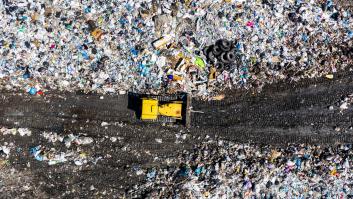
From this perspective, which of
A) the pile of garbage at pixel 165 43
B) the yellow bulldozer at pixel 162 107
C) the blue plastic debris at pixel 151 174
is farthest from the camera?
the blue plastic debris at pixel 151 174

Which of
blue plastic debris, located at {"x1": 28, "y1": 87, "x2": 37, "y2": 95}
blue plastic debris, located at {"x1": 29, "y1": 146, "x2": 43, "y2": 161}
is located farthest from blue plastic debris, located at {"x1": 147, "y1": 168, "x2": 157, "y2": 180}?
blue plastic debris, located at {"x1": 28, "y1": 87, "x2": 37, "y2": 95}

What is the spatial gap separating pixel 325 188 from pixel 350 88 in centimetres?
168

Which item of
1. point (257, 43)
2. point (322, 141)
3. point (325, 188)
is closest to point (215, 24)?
point (257, 43)

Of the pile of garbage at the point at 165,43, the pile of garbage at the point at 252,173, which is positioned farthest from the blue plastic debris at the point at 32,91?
the pile of garbage at the point at 252,173

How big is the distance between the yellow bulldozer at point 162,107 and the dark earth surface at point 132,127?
0.44 feet

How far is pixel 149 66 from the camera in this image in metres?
7.16

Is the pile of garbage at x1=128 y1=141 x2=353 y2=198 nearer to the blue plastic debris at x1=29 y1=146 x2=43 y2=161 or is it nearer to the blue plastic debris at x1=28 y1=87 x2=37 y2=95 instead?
the blue plastic debris at x1=29 y1=146 x2=43 y2=161

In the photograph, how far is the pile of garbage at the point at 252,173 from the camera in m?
7.12

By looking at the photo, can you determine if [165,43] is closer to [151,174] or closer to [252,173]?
[151,174]

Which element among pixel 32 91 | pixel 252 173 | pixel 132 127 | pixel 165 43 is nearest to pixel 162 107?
pixel 132 127

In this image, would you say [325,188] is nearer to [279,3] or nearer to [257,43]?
[257,43]

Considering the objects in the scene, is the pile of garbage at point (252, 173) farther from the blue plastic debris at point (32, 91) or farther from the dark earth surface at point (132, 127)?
the blue plastic debris at point (32, 91)

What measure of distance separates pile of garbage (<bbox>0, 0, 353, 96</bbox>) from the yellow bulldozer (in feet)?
0.46

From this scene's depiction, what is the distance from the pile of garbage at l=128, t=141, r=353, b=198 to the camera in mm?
7125
